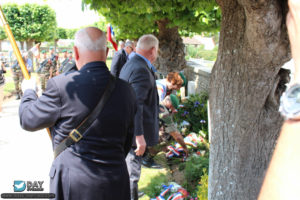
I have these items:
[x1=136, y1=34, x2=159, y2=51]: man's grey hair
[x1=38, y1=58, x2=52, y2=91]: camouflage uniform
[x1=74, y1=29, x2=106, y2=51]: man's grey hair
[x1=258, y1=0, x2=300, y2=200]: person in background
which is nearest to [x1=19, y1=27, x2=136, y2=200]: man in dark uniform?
[x1=74, y1=29, x2=106, y2=51]: man's grey hair

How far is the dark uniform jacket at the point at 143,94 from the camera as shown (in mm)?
3260

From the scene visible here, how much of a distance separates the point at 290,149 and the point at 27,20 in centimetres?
3562

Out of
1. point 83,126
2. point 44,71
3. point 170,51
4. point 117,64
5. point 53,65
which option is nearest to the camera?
point 83,126

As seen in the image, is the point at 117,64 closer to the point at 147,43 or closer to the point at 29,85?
the point at 147,43

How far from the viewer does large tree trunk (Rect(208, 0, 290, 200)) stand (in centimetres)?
213

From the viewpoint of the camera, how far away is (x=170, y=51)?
31.2 ft

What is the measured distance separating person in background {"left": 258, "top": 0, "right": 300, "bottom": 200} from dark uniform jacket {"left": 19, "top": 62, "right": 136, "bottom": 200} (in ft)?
5.18

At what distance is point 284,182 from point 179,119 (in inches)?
259

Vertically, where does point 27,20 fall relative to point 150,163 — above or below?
above

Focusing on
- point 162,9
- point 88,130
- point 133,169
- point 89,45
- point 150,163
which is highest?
point 162,9

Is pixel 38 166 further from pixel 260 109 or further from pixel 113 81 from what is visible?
pixel 260 109

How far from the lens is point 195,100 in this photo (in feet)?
25.7

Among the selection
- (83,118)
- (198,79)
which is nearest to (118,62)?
(198,79)

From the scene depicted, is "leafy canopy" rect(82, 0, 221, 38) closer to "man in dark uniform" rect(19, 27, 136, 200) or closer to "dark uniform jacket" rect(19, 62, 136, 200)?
"man in dark uniform" rect(19, 27, 136, 200)
